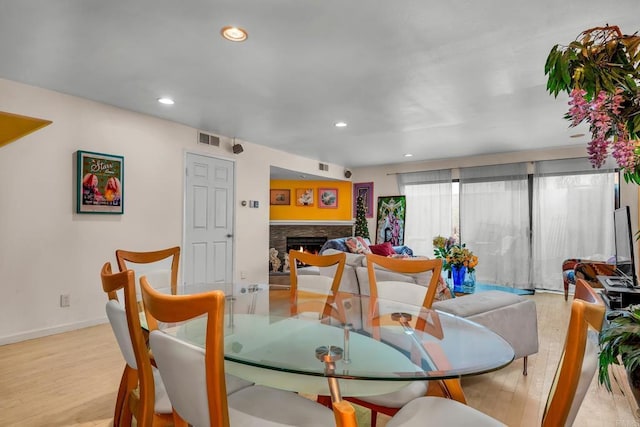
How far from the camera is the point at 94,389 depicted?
2326 millimetres

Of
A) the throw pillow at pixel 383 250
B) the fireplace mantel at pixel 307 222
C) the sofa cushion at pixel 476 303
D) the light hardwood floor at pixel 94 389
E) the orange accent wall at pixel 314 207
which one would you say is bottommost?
the light hardwood floor at pixel 94 389

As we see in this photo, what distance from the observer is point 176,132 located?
14.9 ft

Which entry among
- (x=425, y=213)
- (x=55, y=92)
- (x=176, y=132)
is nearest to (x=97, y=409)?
(x=55, y=92)

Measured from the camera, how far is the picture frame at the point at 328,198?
8125 millimetres

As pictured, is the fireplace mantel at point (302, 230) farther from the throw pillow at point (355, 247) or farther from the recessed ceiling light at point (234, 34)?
the recessed ceiling light at point (234, 34)

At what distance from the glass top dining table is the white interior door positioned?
267 centimetres

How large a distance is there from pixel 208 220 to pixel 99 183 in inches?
58.8

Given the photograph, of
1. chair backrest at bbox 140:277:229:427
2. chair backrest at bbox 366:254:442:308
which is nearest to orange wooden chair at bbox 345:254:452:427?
chair backrest at bbox 366:254:442:308

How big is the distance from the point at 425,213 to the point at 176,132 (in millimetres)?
4940

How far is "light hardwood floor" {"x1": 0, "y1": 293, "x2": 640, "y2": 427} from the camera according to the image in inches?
79.1

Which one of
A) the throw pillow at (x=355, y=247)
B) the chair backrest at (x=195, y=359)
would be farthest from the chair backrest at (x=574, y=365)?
the throw pillow at (x=355, y=247)

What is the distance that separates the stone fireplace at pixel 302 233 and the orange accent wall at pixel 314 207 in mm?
205

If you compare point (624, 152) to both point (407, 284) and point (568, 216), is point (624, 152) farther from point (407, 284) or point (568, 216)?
point (568, 216)

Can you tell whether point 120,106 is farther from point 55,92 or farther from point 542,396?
point 542,396
